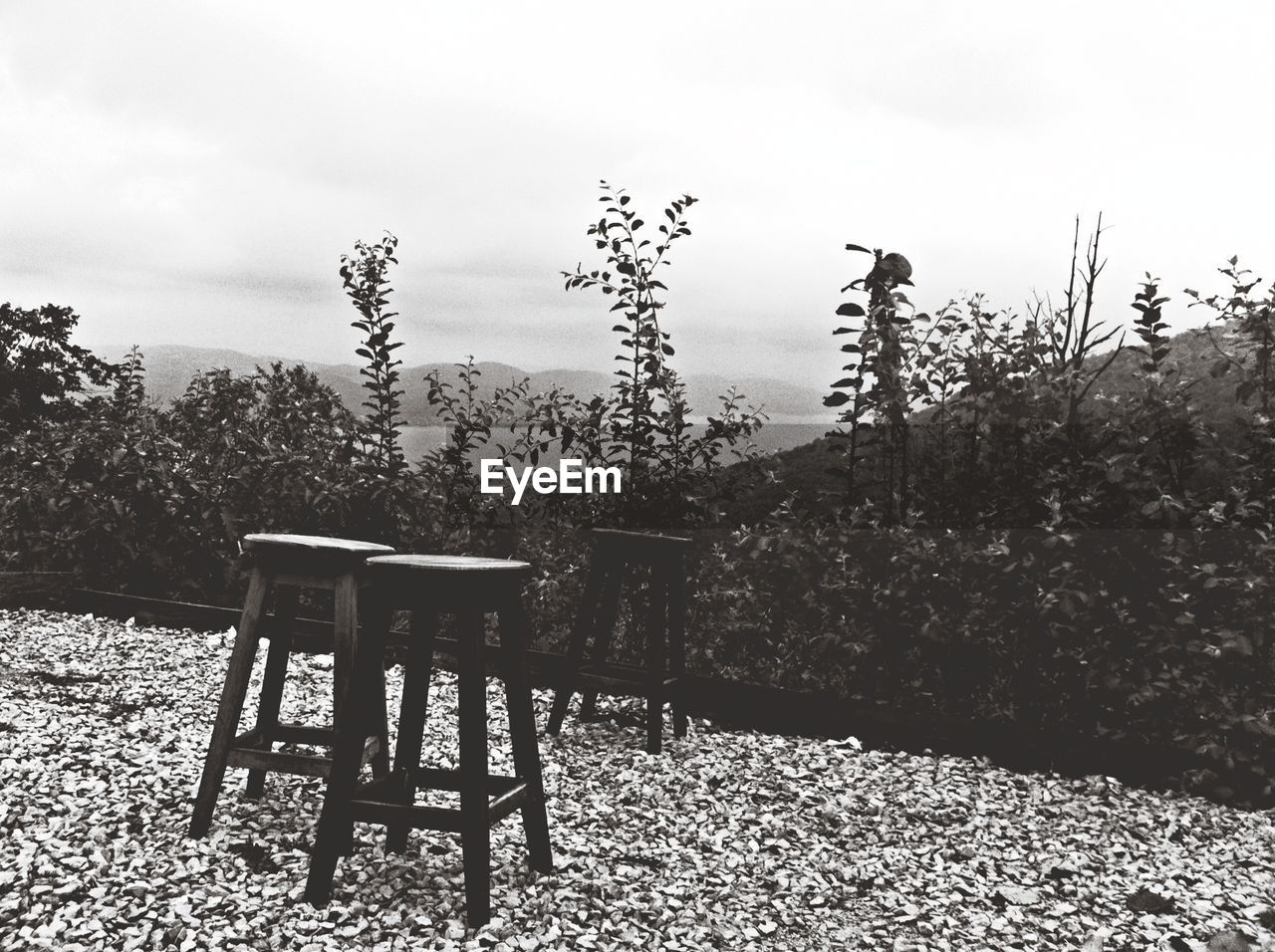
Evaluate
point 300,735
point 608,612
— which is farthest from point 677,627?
point 300,735

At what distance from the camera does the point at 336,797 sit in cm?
328

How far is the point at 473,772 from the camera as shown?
324 cm

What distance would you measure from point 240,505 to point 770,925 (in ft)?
17.8

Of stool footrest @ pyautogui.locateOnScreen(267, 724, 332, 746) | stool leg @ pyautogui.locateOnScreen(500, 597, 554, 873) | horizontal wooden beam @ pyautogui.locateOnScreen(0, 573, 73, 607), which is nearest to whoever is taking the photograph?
stool leg @ pyautogui.locateOnScreen(500, 597, 554, 873)

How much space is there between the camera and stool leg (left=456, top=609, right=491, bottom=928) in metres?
3.21

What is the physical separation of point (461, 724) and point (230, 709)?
1.01 metres

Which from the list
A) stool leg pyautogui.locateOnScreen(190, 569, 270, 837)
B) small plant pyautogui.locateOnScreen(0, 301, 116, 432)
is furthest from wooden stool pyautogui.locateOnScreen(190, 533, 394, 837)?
small plant pyautogui.locateOnScreen(0, 301, 116, 432)

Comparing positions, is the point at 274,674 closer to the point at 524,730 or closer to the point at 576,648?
the point at 524,730

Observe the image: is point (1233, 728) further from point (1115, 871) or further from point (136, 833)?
point (136, 833)

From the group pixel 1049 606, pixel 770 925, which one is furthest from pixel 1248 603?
pixel 770 925

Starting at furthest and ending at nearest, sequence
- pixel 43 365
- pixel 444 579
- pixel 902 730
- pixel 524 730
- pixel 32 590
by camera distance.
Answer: pixel 43 365 → pixel 32 590 → pixel 902 730 → pixel 524 730 → pixel 444 579

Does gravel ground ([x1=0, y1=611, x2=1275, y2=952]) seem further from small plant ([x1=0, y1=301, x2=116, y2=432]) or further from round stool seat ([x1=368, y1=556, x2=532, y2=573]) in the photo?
small plant ([x1=0, y1=301, x2=116, y2=432])

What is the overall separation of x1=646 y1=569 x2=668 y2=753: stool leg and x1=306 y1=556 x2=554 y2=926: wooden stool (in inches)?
60.1

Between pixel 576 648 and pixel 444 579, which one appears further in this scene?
pixel 576 648
